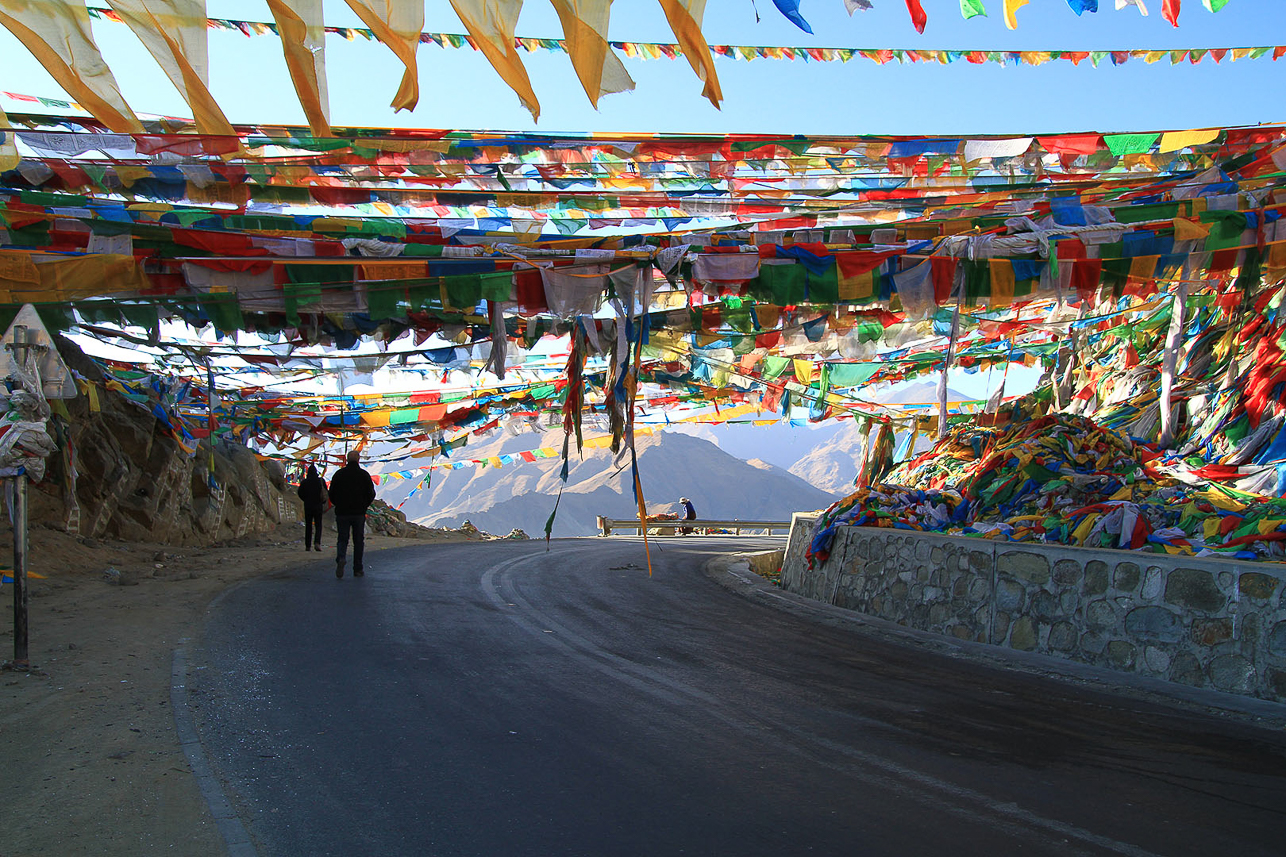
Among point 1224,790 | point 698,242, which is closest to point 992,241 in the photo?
point 698,242

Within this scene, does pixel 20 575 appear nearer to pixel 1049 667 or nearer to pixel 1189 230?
pixel 1049 667

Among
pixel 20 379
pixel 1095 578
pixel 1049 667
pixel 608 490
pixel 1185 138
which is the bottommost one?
pixel 608 490

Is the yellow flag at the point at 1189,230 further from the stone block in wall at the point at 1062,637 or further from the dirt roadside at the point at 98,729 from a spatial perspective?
the dirt roadside at the point at 98,729

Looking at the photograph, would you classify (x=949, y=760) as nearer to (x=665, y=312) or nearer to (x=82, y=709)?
(x=82, y=709)

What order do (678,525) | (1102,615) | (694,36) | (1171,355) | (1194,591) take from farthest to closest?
(678,525) → (1171,355) → (1102,615) → (1194,591) → (694,36)

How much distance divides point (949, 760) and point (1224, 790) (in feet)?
4.39

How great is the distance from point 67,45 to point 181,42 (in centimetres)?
68

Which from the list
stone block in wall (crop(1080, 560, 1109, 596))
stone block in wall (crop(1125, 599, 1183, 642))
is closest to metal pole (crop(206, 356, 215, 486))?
stone block in wall (crop(1080, 560, 1109, 596))

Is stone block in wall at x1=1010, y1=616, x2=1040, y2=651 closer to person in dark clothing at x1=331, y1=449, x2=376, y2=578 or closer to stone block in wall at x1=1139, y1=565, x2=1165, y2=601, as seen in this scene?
stone block in wall at x1=1139, y1=565, x2=1165, y2=601

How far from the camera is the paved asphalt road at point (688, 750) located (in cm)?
355

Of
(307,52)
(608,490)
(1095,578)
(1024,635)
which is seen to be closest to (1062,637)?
(1024,635)

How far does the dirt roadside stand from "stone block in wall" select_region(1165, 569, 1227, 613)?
710cm

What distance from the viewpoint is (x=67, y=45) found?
14.4 ft

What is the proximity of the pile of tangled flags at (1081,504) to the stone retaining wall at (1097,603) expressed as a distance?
0.64 metres
